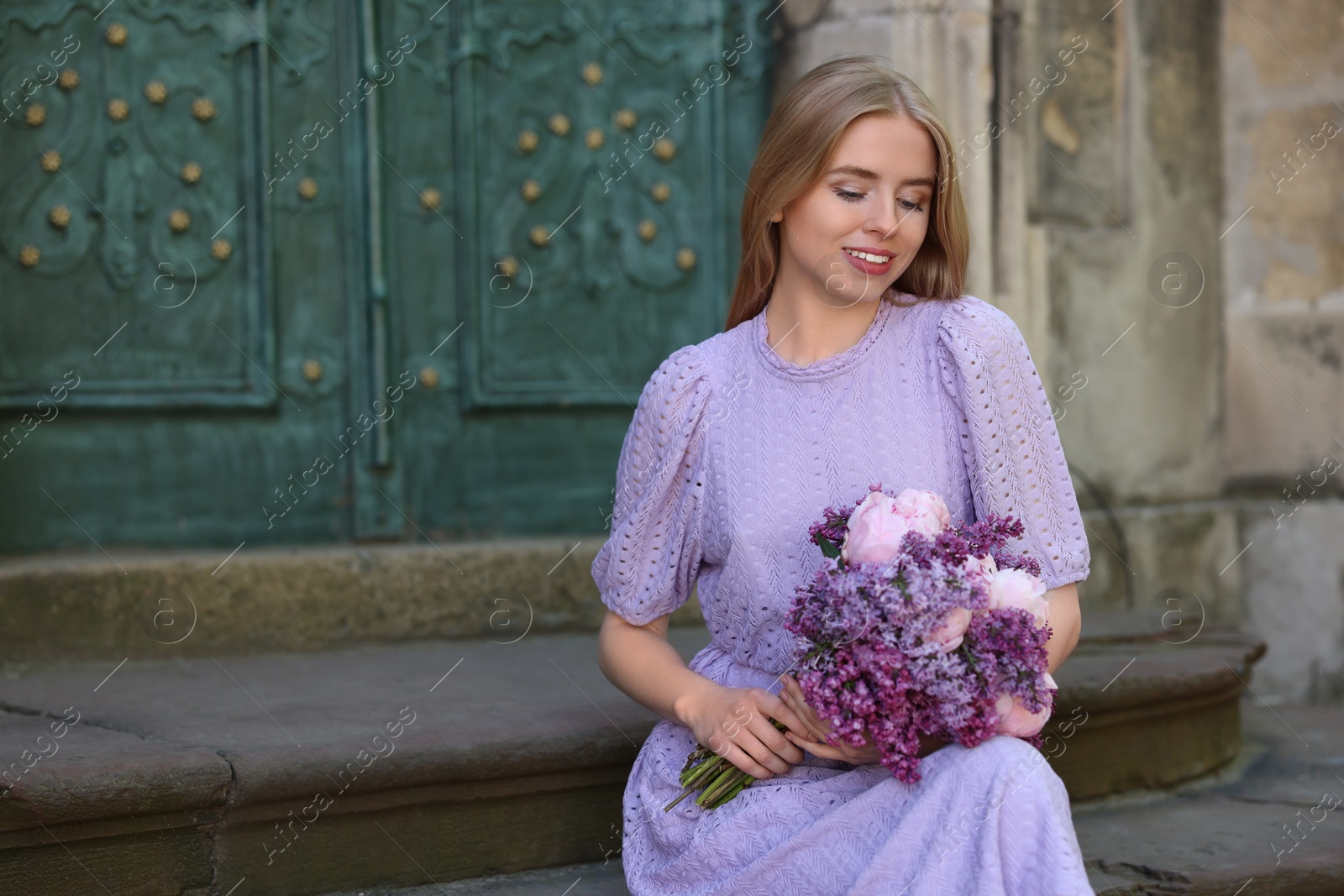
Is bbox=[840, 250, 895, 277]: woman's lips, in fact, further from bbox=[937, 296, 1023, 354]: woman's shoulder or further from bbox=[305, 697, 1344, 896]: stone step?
bbox=[305, 697, 1344, 896]: stone step

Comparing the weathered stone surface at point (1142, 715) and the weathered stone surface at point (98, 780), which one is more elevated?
the weathered stone surface at point (98, 780)

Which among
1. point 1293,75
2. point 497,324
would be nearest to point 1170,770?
point 497,324

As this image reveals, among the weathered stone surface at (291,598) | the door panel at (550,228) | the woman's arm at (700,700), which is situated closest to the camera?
the woman's arm at (700,700)

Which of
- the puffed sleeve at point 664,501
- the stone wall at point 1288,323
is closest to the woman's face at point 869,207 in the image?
the puffed sleeve at point 664,501

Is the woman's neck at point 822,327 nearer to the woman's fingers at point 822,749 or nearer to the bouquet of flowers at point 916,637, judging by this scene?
the bouquet of flowers at point 916,637

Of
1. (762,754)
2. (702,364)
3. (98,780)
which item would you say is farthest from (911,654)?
(98,780)

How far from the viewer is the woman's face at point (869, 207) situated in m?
2.16

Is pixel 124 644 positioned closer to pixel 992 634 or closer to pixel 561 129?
pixel 561 129

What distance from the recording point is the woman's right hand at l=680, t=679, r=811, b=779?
2.05 meters

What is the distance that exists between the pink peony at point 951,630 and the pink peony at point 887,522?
0.11 metres

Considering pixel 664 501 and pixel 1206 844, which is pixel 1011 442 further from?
pixel 1206 844

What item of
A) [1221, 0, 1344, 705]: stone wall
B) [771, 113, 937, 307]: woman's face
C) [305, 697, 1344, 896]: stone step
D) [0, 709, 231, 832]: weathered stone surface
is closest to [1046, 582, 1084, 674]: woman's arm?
[771, 113, 937, 307]: woman's face

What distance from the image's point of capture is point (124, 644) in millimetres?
3438

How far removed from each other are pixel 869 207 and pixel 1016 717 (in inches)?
31.9
